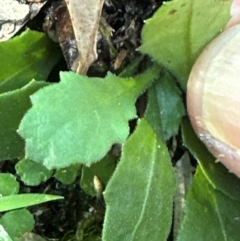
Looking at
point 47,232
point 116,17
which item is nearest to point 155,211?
point 47,232

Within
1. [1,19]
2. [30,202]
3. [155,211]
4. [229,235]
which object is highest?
[1,19]

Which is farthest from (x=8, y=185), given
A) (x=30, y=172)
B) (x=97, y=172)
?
(x=97, y=172)

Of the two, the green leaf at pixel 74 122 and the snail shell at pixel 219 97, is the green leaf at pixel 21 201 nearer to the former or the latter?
the green leaf at pixel 74 122

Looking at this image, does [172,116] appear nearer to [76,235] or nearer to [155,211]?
[155,211]

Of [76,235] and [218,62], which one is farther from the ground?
[218,62]

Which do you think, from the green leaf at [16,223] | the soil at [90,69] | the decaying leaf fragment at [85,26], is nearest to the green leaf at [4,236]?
the green leaf at [16,223]

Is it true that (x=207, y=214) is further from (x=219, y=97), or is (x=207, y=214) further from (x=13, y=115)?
(x=13, y=115)

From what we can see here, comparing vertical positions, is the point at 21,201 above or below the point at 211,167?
above
